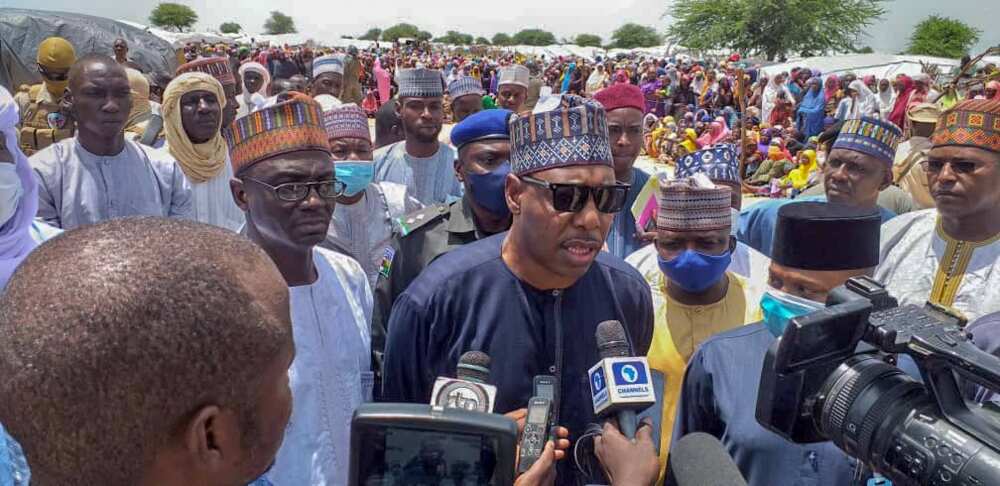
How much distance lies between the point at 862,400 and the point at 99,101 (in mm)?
4074

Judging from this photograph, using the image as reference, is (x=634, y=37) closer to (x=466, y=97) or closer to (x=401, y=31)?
(x=401, y=31)

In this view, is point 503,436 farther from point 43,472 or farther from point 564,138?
point 564,138

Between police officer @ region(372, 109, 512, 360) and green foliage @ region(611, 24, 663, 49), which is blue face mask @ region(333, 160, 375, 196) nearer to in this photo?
police officer @ region(372, 109, 512, 360)

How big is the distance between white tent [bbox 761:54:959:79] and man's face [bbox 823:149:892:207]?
1894 centimetres

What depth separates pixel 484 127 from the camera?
367cm

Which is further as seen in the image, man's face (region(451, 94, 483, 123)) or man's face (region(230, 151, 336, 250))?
man's face (region(451, 94, 483, 123))

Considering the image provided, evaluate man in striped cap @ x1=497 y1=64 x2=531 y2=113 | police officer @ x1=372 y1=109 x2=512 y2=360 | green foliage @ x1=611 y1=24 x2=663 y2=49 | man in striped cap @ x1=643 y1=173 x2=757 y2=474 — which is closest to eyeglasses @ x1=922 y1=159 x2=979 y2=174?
man in striped cap @ x1=643 y1=173 x2=757 y2=474

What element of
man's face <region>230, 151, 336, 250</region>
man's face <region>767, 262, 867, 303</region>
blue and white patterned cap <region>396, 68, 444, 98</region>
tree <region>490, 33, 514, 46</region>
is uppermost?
blue and white patterned cap <region>396, 68, 444, 98</region>

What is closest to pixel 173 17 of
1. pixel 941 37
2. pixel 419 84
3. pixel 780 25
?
pixel 780 25

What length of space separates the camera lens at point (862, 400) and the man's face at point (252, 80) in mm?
8759

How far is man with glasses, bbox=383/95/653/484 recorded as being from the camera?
227 centimetres

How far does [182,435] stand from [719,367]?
1.62m

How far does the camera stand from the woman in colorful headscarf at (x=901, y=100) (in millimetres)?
14969

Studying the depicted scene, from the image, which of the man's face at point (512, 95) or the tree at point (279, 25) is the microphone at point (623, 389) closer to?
the man's face at point (512, 95)
